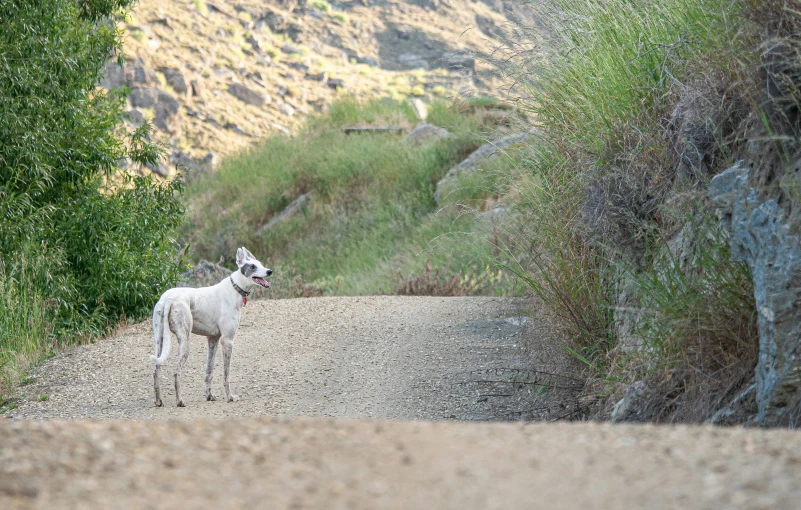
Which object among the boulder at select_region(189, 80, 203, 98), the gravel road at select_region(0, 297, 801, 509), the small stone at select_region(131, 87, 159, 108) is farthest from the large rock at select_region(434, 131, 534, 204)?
the boulder at select_region(189, 80, 203, 98)

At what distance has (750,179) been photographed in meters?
4.66

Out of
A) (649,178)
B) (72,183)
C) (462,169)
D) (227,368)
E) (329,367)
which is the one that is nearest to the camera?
(649,178)

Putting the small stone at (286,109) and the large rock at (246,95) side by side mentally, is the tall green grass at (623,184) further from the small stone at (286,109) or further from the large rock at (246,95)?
the large rock at (246,95)

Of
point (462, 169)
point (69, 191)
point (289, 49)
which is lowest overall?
point (289, 49)

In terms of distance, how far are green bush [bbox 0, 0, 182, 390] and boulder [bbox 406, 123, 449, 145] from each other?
9.68 meters

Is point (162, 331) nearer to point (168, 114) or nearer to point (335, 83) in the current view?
point (168, 114)

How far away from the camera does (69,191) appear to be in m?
11.4

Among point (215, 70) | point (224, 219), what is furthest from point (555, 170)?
point (215, 70)

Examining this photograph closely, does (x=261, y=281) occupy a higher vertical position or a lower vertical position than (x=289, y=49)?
higher

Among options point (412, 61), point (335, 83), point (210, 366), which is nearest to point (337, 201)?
point (210, 366)

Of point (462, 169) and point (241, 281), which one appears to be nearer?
point (241, 281)

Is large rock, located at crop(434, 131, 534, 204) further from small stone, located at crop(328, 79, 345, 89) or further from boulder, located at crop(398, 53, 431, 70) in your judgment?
boulder, located at crop(398, 53, 431, 70)

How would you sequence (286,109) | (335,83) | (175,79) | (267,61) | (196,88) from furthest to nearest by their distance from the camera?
(335,83) < (267,61) < (286,109) < (196,88) < (175,79)

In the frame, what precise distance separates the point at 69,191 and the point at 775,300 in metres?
9.30
